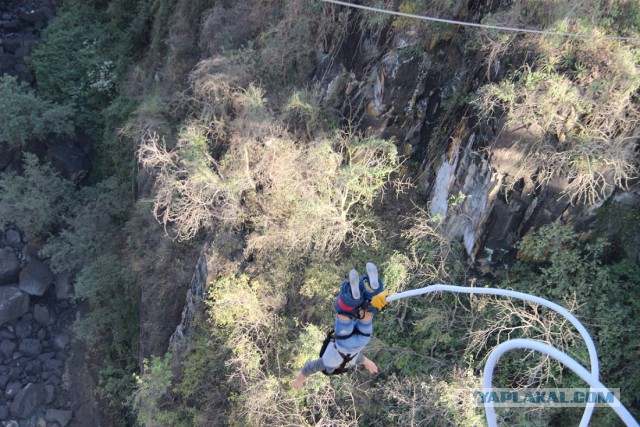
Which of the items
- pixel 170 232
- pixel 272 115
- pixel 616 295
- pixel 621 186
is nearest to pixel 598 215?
pixel 621 186

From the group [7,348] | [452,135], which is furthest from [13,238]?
[452,135]

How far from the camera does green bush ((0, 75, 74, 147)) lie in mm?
16141

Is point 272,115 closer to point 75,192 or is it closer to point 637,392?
point 637,392

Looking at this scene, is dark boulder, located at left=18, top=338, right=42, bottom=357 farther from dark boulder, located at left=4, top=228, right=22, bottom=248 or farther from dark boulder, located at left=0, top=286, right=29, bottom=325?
dark boulder, located at left=4, top=228, right=22, bottom=248

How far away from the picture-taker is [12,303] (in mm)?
16344

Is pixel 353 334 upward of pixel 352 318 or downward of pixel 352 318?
downward

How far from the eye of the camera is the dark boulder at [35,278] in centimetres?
1666

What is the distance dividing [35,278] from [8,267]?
100 cm

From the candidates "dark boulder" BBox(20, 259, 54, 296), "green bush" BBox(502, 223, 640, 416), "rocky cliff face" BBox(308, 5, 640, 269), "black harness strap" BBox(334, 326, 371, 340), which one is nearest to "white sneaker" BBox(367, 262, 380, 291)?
"black harness strap" BBox(334, 326, 371, 340)

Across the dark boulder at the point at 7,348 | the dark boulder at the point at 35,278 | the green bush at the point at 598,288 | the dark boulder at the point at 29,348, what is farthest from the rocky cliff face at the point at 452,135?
the dark boulder at the point at 7,348

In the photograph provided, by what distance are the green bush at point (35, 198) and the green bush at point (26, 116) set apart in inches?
31.7

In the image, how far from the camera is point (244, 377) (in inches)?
351

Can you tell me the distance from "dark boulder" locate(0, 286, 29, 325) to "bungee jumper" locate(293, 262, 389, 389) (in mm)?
14162

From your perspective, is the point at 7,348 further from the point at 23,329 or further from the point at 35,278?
the point at 35,278
